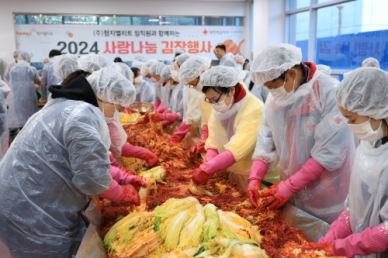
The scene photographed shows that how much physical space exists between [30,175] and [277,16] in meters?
9.92

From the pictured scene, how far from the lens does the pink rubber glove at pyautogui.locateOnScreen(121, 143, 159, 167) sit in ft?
10.1

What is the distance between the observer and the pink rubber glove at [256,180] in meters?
2.18

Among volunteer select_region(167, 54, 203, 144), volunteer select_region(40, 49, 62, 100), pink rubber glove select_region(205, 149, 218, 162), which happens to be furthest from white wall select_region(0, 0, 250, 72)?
pink rubber glove select_region(205, 149, 218, 162)

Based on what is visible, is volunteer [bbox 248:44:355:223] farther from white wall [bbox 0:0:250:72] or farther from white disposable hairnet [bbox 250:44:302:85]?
white wall [bbox 0:0:250:72]

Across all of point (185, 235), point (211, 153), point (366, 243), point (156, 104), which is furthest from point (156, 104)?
point (366, 243)

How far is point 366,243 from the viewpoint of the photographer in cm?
138

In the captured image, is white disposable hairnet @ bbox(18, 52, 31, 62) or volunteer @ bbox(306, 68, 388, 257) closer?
volunteer @ bbox(306, 68, 388, 257)

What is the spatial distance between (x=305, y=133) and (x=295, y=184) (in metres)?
0.35

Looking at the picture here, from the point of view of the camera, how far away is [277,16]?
10.2 m

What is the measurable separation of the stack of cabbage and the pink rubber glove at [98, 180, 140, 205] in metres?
0.17

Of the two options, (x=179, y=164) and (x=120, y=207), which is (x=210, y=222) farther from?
(x=179, y=164)

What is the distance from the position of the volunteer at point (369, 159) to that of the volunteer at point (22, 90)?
8.27 metres

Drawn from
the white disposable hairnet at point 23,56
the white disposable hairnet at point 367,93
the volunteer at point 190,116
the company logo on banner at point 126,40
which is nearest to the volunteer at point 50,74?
the white disposable hairnet at point 23,56

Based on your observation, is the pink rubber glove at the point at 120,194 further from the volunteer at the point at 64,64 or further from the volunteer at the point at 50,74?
the volunteer at the point at 50,74
